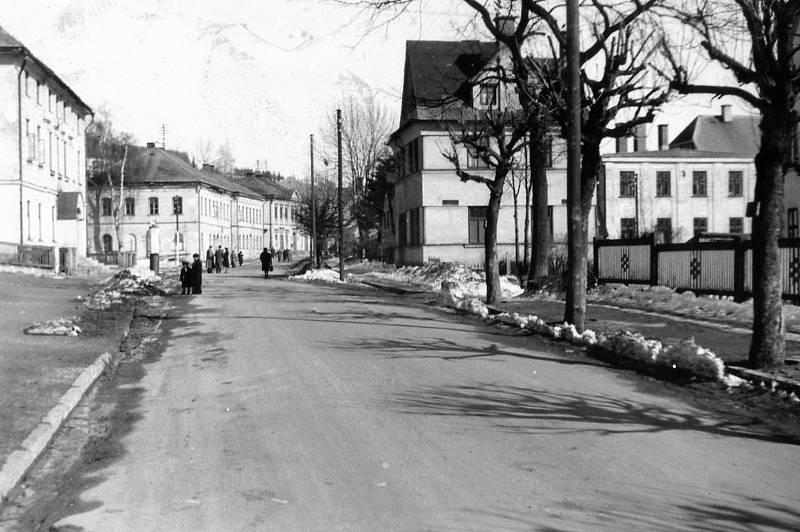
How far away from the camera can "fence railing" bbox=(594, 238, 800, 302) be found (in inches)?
667

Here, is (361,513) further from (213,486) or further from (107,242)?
(107,242)

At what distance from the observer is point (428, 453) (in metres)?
6.87

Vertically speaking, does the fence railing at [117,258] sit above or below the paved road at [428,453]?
above

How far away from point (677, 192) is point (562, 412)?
53.7 meters

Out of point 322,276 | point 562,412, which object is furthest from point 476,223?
point 562,412

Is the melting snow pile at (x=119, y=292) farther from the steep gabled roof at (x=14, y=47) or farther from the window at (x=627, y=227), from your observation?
the window at (x=627, y=227)

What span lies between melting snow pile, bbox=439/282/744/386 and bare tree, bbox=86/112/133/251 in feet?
256

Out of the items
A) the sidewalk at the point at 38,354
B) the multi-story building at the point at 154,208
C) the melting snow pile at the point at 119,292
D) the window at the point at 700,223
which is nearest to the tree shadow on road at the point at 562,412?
the sidewalk at the point at 38,354

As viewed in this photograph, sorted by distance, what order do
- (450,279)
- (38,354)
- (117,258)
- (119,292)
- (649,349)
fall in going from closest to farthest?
(649,349) < (38,354) < (119,292) < (450,279) < (117,258)

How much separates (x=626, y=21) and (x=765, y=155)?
28.3 ft

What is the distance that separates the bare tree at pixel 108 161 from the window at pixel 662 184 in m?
52.5

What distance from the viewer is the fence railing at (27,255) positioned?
38531 millimetres

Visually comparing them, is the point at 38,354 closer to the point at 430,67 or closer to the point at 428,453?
the point at 428,453

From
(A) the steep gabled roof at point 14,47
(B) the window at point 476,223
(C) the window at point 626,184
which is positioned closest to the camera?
(A) the steep gabled roof at point 14,47
